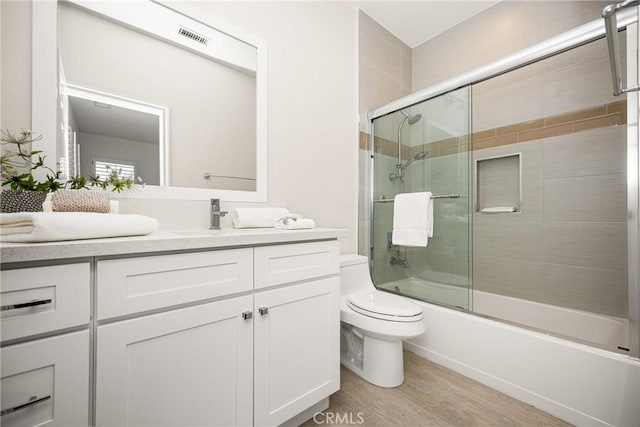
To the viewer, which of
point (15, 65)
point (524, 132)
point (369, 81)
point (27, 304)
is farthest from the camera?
point (369, 81)

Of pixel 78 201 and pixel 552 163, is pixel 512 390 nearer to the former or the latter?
pixel 552 163

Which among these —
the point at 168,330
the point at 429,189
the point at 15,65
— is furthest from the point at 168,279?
the point at 429,189

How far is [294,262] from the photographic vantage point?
3.71 feet

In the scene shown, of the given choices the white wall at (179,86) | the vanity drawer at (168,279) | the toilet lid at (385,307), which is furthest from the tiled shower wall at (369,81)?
the vanity drawer at (168,279)

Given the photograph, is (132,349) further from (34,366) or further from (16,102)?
(16,102)

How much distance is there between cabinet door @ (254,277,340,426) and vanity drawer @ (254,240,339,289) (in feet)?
0.13

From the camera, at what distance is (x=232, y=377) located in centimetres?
94

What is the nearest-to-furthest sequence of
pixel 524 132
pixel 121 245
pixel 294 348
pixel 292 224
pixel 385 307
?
1. pixel 121 245
2. pixel 294 348
3. pixel 292 224
4. pixel 385 307
5. pixel 524 132

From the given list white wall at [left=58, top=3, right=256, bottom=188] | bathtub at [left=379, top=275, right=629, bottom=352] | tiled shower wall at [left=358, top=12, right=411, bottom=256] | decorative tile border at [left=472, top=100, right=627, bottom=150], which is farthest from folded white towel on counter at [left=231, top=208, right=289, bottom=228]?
decorative tile border at [left=472, top=100, right=627, bottom=150]

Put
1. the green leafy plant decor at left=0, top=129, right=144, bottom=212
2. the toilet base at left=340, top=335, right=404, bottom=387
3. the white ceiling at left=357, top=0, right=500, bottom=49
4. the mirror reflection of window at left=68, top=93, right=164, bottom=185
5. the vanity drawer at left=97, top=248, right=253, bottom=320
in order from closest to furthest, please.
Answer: the vanity drawer at left=97, top=248, right=253, bottom=320 < the green leafy plant decor at left=0, top=129, right=144, bottom=212 < the mirror reflection of window at left=68, top=93, right=164, bottom=185 < the toilet base at left=340, top=335, right=404, bottom=387 < the white ceiling at left=357, top=0, right=500, bottom=49

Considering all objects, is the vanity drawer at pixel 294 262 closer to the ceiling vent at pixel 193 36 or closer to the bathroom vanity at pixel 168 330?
the bathroom vanity at pixel 168 330

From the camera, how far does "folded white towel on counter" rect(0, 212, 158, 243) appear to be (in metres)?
0.66

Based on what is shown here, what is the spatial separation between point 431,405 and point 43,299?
1575 mm

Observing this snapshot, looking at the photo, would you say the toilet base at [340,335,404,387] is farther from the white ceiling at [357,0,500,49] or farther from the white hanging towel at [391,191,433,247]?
the white ceiling at [357,0,500,49]
